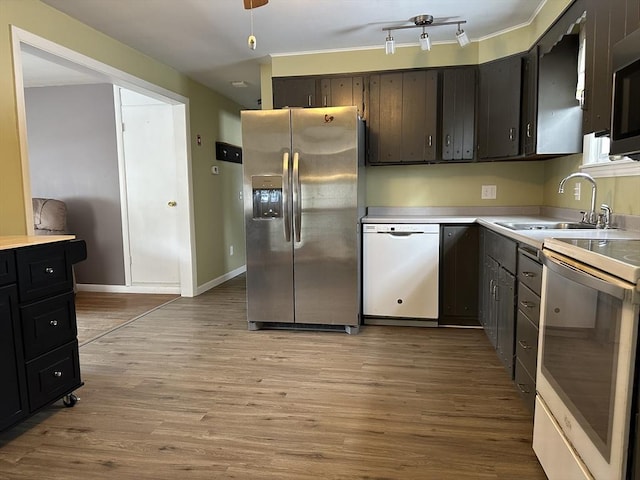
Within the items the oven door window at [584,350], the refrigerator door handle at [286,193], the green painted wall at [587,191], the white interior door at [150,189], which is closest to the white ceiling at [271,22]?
the white interior door at [150,189]

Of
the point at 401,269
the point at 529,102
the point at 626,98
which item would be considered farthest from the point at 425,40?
the point at 626,98

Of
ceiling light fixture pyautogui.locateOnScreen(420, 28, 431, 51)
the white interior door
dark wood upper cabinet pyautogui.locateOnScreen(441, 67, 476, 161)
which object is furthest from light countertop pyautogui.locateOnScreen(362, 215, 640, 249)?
the white interior door

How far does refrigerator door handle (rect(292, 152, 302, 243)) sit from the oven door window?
6.89ft

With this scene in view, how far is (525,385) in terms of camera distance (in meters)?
2.15

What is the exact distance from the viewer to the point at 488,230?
3180mm

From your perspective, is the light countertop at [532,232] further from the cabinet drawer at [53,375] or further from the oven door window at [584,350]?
the cabinet drawer at [53,375]

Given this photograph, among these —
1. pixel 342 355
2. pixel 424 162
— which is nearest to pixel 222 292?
pixel 342 355

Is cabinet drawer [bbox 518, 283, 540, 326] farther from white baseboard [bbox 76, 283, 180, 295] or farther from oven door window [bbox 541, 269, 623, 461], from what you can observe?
white baseboard [bbox 76, 283, 180, 295]

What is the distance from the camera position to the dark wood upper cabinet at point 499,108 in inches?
136

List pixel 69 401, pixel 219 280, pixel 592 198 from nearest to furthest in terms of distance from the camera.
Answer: pixel 69 401
pixel 592 198
pixel 219 280

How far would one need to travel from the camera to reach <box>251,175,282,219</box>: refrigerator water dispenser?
3516 mm

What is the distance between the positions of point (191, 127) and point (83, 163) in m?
1.34

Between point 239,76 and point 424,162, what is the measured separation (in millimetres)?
2376

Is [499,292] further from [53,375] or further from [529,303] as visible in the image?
[53,375]
